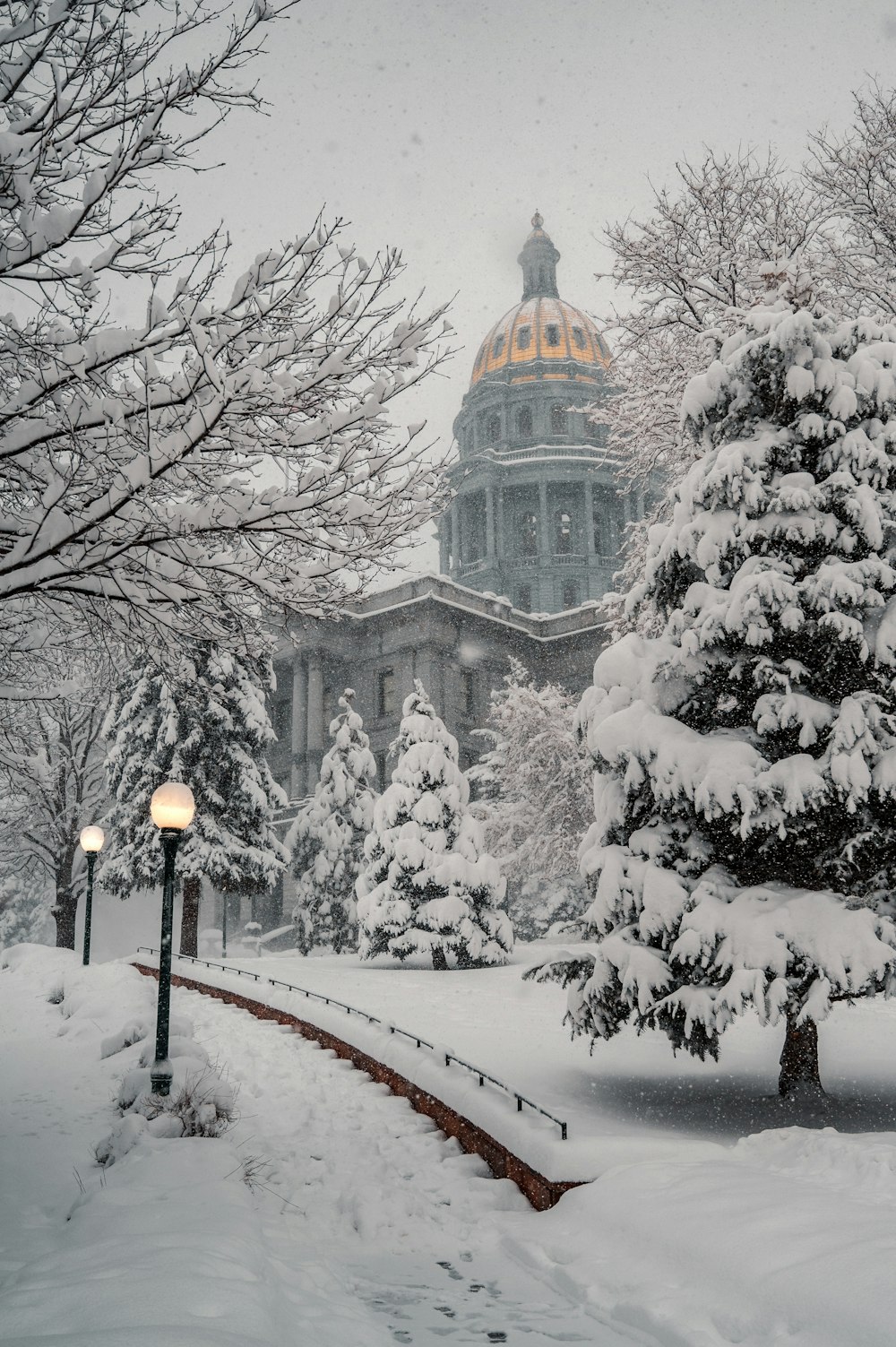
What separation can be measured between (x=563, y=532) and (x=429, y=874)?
7325 centimetres

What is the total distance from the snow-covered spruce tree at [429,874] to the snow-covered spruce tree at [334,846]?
23.3ft

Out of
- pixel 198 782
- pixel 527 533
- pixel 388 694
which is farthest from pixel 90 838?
pixel 527 533

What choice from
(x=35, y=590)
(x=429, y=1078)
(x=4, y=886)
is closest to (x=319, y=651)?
(x=4, y=886)

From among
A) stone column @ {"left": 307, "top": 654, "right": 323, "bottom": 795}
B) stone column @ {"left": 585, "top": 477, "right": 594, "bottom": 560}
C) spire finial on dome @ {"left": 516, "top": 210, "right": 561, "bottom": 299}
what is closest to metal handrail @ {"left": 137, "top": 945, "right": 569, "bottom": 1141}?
stone column @ {"left": 307, "top": 654, "right": 323, "bottom": 795}

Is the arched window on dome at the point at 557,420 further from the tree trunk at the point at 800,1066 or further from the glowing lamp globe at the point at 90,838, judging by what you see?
the tree trunk at the point at 800,1066

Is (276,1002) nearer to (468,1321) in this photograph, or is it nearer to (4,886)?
(468,1321)

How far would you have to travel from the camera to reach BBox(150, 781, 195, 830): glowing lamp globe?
1096 centimetres

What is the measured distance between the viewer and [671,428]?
17.7 m

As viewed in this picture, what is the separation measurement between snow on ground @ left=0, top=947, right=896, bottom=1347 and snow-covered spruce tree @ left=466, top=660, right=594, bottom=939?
76.3ft

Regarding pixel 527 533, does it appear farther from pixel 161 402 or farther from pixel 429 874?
pixel 161 402

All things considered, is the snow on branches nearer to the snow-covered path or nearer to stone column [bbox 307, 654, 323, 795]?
the snow-covered path

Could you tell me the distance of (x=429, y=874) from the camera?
25.7 metres

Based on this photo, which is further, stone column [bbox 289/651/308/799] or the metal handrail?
stone column [bbox 289/651/308/799]

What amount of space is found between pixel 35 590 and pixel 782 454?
23.1 feet
